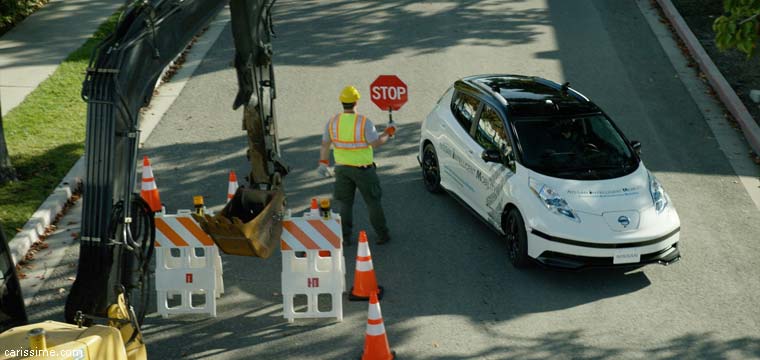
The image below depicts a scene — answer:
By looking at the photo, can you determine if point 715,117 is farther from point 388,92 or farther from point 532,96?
point 388,92

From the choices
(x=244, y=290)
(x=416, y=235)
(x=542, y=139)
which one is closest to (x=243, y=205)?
(x=244, y=290)

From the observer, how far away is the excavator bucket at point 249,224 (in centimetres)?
971

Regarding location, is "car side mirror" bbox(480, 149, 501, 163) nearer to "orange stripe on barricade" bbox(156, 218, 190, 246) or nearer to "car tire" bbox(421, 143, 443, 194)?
"car tire" bbox(421, 143, 443, 194)

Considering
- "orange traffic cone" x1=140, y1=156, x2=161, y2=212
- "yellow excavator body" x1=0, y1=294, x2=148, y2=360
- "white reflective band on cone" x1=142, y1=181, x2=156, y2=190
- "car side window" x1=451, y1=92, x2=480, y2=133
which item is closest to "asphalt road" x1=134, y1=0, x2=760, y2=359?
"orange traffic cone" x1=140, y1=156, x2=161, y2=212

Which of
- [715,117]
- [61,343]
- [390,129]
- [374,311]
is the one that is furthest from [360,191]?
[715,117]

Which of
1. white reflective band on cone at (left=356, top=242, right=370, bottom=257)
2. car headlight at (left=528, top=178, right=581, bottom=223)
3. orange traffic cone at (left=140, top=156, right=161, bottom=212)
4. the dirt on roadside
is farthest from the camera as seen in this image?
the dirt on roadside

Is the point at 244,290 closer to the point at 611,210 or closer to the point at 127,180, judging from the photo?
the point at 127,180

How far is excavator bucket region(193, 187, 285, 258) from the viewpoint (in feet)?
31.9

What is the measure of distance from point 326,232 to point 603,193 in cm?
322

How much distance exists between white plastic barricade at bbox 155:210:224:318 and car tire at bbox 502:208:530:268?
3.44 m

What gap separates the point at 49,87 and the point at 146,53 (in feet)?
31.7

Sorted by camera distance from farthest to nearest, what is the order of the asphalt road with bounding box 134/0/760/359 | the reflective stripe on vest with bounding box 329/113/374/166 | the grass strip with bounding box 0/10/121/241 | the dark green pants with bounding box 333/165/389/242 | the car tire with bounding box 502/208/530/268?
the grass strip with bounding box 0/10/121/241 → the dark green pants with bounding box 333/165/389/242 → the reflective stripe on vest with bounding box 329/113/374/166 → the car tire with bounding box 502/208/530/268 → the asphalt road with bounding box 134/0/760/359

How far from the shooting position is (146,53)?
883 centimetres

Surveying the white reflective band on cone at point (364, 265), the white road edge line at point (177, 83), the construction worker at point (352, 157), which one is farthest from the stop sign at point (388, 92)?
the white road edge line at point (177, 83)
